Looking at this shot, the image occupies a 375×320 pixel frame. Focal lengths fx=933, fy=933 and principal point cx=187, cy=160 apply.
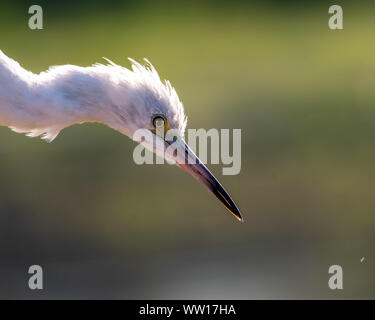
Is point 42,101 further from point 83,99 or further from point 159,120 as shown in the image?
point 159,120

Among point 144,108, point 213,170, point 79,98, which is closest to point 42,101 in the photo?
point 79,98

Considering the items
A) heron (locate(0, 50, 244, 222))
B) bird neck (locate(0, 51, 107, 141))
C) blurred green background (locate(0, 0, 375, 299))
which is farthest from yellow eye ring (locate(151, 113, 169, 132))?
blurred green background (locate(0, 0, 375, 299))

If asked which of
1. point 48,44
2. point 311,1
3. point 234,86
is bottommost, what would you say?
point 234,86

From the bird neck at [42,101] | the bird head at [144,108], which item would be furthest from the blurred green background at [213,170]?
the bird neck at [42,101]

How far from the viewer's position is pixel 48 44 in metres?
12.8

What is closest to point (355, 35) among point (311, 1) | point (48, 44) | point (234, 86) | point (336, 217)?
point (311, 1)

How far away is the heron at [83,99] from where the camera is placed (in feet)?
15.1

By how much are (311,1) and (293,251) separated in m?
6.84

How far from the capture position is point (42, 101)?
4.59m

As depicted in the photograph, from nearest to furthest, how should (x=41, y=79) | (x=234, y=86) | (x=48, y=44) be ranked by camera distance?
(x=41, y=79) < (x=234, y=86) < (x=48, y=44)

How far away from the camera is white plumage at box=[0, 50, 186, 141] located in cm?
461

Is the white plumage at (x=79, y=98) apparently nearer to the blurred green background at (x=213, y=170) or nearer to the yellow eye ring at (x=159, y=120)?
the yellow eye ring at (x=159, y=120)

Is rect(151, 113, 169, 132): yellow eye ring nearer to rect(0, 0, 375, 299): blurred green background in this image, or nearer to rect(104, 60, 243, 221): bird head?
rect(104, 60, 243, 221): bird head

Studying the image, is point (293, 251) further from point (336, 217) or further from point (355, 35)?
point (355, 35)
